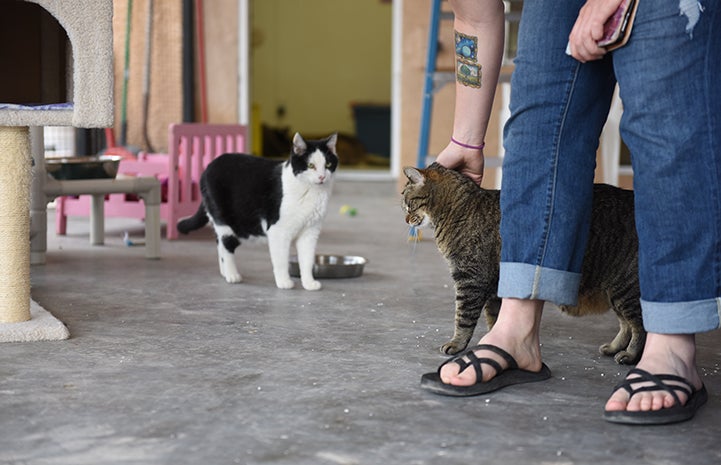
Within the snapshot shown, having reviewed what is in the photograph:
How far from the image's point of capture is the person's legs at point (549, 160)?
5.35 feet

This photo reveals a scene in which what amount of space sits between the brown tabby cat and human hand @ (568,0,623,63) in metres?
0.41

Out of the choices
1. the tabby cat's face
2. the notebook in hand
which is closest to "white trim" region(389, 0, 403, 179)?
the tabby cat's face

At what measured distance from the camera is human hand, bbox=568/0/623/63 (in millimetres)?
1501

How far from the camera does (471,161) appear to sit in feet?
6.41

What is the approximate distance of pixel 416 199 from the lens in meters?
2.03

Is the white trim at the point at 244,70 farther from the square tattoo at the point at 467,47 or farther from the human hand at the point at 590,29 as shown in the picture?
the human hand at the point at 590,29

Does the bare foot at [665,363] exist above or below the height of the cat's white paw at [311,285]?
above

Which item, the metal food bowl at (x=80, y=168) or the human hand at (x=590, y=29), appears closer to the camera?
the human hand at (x=590, y=29)

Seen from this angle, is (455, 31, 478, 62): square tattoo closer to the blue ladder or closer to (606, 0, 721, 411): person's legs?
(606, 0, 721, 411): person's legs

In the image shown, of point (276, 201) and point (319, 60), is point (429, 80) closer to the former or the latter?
point (276, 201)

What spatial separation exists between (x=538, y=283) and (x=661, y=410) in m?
0.30

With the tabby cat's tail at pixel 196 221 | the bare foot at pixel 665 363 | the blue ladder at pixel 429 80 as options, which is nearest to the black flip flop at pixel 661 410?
the bare foot at pixel 665 363

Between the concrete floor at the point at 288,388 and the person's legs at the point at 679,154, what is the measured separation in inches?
6.5

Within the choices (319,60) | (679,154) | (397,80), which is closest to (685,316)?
(679,154)
